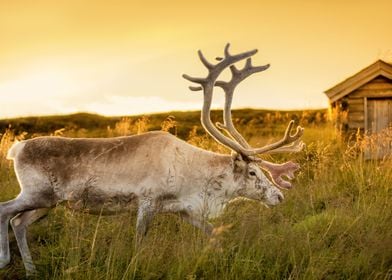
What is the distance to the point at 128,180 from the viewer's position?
6.45 metres

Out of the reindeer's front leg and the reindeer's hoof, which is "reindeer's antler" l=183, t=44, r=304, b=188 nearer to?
the reindeer's front leg

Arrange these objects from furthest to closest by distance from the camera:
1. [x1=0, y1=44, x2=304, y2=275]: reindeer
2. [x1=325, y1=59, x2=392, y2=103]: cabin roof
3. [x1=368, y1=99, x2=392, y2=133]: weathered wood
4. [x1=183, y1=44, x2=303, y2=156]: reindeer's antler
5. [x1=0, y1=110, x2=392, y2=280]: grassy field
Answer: [x1=325, y1=59, x2=392, y2=103]: cabin roof, [x1=368, y1=99, x2=392, y2=133]: weathered wood, [x1=183, y1=44, x2=303, y2=156]: reindeer's antler, [x1=0, y1=44, x2=304, y2=275]: reindeer, [x1=0, y1=110, x2=392, y2=280]: grassy field

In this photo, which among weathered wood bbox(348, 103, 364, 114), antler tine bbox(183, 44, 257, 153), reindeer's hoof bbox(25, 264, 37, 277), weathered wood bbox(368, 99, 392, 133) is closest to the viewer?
reindeer's hoof bbox(25, 264, 37, 277)

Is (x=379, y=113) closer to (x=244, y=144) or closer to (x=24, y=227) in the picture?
(x=244, y=144)

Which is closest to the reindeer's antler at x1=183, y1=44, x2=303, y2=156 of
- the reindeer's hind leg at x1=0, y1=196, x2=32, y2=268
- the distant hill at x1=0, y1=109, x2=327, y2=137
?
the reindeer's hind leg at x1=0, y1=196, x2=32, y2=268

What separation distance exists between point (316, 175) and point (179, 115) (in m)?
22.7

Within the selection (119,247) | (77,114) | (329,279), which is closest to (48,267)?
(119,247)

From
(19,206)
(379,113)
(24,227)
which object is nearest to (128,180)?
(19,206)

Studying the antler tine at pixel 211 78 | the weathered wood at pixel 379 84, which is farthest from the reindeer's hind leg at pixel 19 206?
the weathered wood at pixel 379 84

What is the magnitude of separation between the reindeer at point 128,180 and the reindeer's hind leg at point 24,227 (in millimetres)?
10

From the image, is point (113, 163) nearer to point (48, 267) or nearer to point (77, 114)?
point (48, 267)

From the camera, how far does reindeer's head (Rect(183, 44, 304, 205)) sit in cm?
689

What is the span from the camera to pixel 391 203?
8.01 metres

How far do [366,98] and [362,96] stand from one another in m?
0.13
